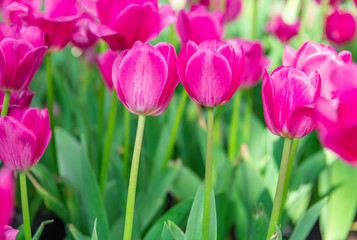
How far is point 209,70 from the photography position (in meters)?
0.50

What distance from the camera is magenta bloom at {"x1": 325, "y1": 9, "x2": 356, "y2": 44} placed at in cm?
132

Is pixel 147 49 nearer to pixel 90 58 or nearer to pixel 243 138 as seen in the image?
pixel 243 138

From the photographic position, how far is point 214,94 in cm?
51

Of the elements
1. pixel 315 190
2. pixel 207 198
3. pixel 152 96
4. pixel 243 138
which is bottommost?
pixel 315 190

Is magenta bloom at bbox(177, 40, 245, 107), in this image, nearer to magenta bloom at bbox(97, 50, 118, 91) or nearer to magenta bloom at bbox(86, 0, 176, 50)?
magenta bloom at bbox(86, 0, 176, 50)

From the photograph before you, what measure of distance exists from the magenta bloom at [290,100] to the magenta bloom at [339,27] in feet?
2.92

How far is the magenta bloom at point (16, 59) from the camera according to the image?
561 millimetres

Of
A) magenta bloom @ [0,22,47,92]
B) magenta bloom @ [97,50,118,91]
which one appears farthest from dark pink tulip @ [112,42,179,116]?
magenta bloom @ [97,50,118,91]

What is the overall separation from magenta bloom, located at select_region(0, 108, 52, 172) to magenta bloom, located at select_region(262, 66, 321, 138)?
10.1 inches

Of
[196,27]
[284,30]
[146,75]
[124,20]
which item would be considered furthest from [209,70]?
[284,30]

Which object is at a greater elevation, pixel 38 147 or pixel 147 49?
pixel 147 49

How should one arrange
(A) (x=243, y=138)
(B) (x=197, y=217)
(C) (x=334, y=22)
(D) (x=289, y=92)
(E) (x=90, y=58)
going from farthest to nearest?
(E) (x=90, y=58)
(C) (x=334, y=22)
(A) (x=243, y=138)
(B) (x=197, y=217)
(D) (x=289, y=92)

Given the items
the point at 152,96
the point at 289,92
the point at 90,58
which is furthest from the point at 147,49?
the point at 90,58

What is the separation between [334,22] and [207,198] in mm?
949
